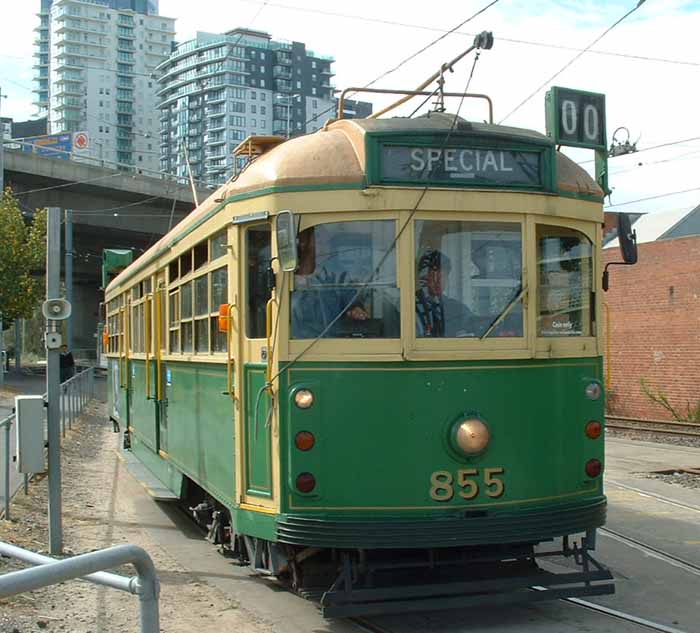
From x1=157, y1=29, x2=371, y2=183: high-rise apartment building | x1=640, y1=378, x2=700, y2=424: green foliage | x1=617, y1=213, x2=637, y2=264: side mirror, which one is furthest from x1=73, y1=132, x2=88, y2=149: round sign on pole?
x1=617, y1=213, x2=637, y2=264: side mirror

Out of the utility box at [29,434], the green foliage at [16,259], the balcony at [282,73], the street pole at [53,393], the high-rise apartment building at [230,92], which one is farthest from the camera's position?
the balcony at [282,73]

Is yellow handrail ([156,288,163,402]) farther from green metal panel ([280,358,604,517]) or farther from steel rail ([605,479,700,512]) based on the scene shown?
steel rail ([605,479,700,512])

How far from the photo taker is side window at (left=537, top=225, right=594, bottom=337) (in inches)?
246

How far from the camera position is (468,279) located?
238 inches

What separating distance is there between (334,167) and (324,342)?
104 cm

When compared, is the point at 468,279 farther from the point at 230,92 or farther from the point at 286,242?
the point at 230,92

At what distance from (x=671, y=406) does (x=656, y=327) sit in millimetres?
1797

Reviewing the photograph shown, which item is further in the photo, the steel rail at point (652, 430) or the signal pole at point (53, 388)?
the steel rail at point (652, 430)

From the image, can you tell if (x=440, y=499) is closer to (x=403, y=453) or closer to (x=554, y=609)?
(x=403, y=453)

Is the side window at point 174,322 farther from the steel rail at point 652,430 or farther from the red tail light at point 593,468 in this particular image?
the steel rail at point 652,430

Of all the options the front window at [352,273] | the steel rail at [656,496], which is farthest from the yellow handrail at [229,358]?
the steel rail at [656,496]

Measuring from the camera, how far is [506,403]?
19.9ft

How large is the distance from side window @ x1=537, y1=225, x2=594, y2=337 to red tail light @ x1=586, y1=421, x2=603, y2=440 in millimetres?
575

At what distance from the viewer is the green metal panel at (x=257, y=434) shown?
19.9 feet
